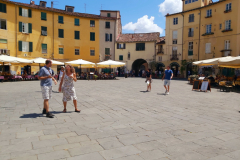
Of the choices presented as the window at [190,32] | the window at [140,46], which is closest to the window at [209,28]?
the window at [190,32]

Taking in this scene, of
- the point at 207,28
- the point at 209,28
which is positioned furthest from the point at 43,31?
the point at 209,28

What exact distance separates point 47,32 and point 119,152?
3187 cm

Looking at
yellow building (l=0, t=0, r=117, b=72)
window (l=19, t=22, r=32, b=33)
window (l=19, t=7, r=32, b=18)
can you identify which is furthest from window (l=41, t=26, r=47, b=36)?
window (l=19, t=7, r=32, b=18)

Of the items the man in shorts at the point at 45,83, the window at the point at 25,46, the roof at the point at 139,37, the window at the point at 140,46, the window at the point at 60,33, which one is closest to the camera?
the man in shorts at the point at 45,83

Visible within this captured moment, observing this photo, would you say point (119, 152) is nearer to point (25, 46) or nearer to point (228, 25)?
point (228, 25)

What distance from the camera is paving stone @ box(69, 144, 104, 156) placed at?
3237 millimetres

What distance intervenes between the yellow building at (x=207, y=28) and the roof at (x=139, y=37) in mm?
3246

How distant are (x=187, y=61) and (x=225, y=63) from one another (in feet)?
65.6

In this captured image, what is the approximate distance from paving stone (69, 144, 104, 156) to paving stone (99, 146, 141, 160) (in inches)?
6.4

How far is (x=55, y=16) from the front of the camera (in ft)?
105

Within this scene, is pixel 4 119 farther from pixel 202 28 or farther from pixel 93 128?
pixel 202 28

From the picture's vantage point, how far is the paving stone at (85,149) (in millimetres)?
3237

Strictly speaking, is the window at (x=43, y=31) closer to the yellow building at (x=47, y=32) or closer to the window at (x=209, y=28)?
the yellow building at (x=47, y=32)

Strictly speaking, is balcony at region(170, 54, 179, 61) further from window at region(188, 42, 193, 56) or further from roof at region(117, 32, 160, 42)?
roof at region(117, 32, 160, 42)
